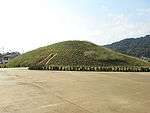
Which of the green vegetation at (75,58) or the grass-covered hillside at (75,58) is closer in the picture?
the green vegetation at (75,58)

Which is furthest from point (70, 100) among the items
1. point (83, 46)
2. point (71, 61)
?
point (83, 46)

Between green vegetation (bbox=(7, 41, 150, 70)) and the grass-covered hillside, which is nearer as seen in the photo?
green vegetation (bbox=(7, 41, 150, 70))

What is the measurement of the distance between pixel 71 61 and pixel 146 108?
191 feet

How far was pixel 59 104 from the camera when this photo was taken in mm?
12734

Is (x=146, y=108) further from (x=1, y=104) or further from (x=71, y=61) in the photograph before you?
(x=71, y=61)

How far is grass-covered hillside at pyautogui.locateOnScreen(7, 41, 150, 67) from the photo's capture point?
69000 mm

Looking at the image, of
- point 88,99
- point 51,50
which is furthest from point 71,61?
point 88,99

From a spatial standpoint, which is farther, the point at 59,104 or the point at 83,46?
the point at 83,46

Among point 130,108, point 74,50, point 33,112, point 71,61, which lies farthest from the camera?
point 74,50

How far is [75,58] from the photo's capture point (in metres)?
73.0

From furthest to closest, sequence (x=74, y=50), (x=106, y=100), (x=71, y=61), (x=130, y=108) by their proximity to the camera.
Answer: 1. (x=74, y=50)
2. (x=71, y=61)
3. (x=106, y=100)
4. (x=130, y=108)

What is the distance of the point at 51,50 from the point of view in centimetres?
8188

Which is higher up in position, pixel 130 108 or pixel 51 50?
pixel 51 50

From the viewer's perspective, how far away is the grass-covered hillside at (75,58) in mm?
69000
